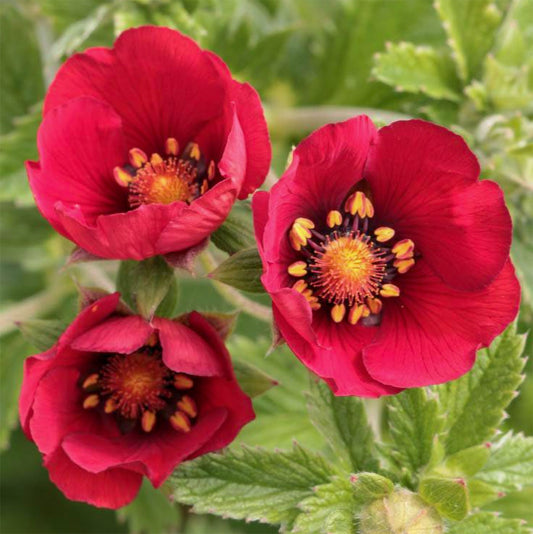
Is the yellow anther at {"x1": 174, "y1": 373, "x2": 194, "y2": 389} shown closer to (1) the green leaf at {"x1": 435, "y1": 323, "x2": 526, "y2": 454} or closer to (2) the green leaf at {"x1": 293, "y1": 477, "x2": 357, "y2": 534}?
(2) the green leaf at {"x1": 293, "y1": 477, "x2": 357, "y2": 534}

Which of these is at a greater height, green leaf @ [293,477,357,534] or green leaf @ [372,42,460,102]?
green leaf @ [372,42,460,102]

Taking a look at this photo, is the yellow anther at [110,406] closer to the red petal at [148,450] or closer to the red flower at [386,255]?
the red petal at [148,450]

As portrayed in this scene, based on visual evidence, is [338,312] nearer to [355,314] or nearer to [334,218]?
[355,314]

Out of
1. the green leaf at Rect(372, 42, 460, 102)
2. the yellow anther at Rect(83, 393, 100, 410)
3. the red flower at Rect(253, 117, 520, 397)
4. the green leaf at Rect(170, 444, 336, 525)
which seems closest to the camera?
the red flower at Rect(253, 117, 520, 397)

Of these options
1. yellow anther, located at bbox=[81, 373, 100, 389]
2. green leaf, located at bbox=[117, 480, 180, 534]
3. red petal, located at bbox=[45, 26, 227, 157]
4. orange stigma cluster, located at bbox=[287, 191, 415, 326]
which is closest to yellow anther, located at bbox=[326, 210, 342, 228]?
orange stigma cluster, located at bbox=[287, 191, 415, 326]

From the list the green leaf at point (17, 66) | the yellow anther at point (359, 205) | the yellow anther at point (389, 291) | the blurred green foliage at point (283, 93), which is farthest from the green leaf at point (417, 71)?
the green leaf at point (17, 66)
